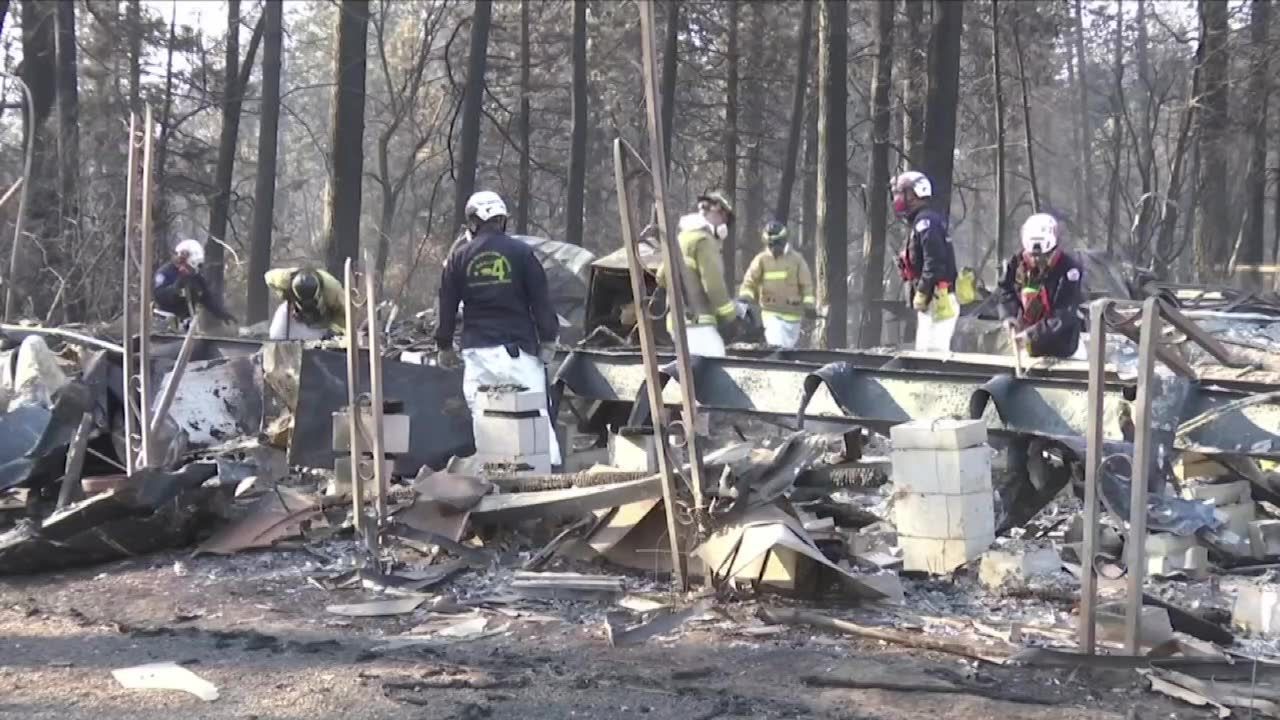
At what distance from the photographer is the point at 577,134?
28.7 metres

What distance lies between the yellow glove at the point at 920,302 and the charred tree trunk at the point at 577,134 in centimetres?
1727

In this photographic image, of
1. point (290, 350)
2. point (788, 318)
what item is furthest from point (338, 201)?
point (290, 350)

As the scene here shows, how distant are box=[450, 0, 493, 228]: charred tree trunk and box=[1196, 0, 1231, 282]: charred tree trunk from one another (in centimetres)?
1312

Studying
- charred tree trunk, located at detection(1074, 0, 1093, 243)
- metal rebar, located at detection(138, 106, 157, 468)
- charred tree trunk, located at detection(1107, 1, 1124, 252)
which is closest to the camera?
metal rebar, located at detection(138, 106, 157, 468)

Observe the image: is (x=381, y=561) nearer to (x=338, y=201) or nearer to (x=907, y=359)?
(x=907, y=359)

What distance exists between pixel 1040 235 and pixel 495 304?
147 inches

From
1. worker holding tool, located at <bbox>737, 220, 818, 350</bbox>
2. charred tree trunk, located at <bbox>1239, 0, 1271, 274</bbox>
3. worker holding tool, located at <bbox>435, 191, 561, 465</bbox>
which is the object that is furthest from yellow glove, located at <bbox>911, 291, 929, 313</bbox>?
charred tree trunk, located at <bbox>1239, 0, 1271, 274</bbox>

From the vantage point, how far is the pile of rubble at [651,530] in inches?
216

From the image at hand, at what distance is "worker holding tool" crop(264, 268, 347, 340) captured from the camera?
11234 millimetres

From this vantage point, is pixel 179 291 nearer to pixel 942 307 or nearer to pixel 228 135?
pixel 942 307

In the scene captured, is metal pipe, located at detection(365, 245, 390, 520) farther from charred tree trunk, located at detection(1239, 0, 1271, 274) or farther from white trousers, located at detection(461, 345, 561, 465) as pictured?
charred tree trunk, located at detection(1239, 0, 1271, 274)

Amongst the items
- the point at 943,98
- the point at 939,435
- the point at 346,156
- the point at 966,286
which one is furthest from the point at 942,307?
the point at 943,98

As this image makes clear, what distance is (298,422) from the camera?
8.92 m

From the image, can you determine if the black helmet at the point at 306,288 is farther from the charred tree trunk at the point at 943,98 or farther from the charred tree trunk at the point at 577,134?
the charred tree trunk at the point at 577,134
